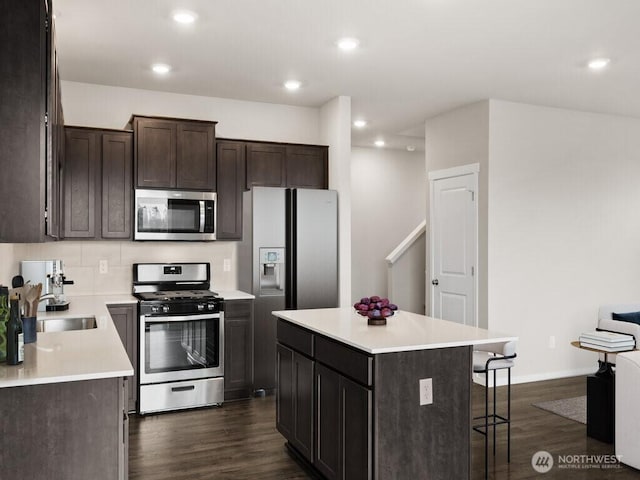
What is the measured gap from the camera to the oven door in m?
4.54

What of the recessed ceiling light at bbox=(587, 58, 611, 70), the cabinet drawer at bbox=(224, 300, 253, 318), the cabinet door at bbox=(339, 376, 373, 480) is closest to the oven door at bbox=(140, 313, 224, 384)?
the cabinet drawer at bbox=(224, 300, 253, 318)

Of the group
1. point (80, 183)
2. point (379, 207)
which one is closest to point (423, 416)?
point (80, 183)

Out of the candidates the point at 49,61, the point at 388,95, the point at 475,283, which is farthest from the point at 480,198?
the point at 49,61

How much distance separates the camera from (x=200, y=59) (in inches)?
173

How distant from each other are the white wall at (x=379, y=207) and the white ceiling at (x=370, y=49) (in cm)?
257

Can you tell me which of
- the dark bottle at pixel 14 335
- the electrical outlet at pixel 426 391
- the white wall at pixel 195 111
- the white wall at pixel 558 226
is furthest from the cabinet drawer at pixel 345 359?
the white wall at pixel 195 111

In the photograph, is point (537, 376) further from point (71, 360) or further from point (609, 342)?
point (71, 360)

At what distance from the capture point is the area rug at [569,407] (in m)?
4.44

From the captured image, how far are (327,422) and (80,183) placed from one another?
122 inches

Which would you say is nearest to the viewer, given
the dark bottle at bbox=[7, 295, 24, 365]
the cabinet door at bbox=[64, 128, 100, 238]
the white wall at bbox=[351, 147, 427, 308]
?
the dark bottle at bbox=[7, 295, 24, 365]

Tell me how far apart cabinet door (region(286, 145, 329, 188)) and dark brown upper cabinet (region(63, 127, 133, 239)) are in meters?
1.51

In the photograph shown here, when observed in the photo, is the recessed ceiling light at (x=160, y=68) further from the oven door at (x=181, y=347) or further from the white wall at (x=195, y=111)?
the oven door at (x=181, y=347)

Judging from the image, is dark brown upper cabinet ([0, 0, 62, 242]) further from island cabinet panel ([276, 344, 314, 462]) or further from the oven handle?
the oven handle

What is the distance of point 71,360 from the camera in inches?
91.9
